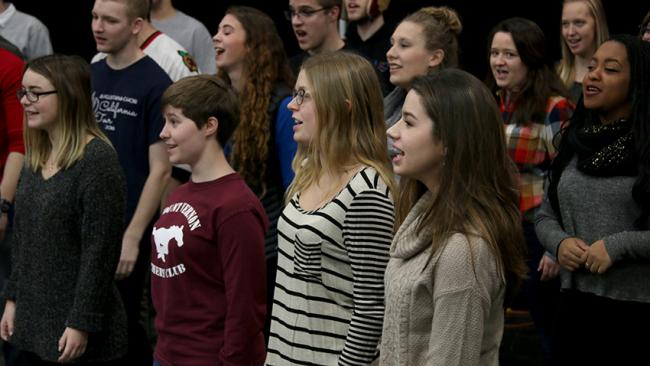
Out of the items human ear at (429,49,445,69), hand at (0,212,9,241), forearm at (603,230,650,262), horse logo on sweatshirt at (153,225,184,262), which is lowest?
hand at (0,212,9,241)

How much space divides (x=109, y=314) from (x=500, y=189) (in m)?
1.89

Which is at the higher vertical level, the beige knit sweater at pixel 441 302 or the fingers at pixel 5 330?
the beige knit sweater at pixel 441 302

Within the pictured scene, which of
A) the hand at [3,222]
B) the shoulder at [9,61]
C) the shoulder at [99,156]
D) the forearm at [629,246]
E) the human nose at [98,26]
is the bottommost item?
the hand at [3,222]

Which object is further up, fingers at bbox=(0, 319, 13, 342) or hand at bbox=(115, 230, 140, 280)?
hand at bbox=(115, 230, 140, 280)

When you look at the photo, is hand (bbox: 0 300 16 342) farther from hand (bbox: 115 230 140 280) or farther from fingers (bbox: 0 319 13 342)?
hand (bbox: 115 230 140 280)

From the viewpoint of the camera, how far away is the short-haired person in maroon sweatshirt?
3.74m

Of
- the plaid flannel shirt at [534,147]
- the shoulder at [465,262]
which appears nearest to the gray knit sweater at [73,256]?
the shoulder at [465,262]

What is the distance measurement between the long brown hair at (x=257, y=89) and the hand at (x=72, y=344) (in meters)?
1.05

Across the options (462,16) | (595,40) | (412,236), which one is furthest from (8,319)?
(462,16)

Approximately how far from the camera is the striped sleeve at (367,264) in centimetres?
329

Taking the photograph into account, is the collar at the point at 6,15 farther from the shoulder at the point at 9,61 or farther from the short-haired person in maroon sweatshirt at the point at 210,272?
the short-haired person in maroon sweatshirt at the point at 210,272

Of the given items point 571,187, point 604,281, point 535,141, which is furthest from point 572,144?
point 535,141

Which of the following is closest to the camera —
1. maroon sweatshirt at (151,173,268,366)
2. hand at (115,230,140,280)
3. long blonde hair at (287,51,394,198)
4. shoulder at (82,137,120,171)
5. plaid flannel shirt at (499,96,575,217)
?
long blonde hair at (287,51,394,198)

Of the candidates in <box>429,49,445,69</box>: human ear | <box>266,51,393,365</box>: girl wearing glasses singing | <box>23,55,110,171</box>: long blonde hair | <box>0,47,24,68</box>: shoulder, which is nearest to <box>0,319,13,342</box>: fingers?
<box>23,55,110,171</box>: long blonde hair
